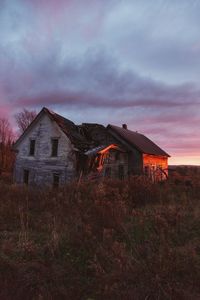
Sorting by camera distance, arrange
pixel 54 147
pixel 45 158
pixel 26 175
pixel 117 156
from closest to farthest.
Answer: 1. pixel 54 147
2. pixel 45 158
3. pixel 26 175
4. pixel 117 156

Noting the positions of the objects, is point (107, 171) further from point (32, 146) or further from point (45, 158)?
point (32, 146)

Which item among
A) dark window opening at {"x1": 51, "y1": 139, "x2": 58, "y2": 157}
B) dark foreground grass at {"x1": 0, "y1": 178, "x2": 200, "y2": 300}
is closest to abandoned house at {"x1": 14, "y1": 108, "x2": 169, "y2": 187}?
dark window opening at {"x1": 51, "y1": 139, "x2": 58, "y2": 157}

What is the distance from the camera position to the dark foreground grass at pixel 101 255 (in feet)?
12.6

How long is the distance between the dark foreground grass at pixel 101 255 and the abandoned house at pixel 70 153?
14610 mm

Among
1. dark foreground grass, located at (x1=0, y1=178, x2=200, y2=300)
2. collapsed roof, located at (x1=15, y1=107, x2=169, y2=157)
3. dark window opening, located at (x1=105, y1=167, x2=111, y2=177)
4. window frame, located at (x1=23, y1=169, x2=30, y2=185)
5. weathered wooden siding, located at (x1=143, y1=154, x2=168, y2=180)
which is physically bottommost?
dark foreground grass, located at (x1=0, y1=178, x2=200, y2=300)

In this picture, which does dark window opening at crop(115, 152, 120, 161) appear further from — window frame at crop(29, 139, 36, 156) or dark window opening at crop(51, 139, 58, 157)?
window frame at crop(29, 139, 36, 156)

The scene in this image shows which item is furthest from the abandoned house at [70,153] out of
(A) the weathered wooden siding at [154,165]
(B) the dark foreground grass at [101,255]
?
(B) the dark foreground grass at [101,255]

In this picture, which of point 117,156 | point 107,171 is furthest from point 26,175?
point 117,156

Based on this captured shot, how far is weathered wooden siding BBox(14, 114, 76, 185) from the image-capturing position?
22531 mm

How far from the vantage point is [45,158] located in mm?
23844

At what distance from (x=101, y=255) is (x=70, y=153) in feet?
59.3

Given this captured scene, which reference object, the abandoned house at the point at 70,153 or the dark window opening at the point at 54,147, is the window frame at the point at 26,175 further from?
the dark window opening at the point at 54,147

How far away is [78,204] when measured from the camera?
8141 millimetres

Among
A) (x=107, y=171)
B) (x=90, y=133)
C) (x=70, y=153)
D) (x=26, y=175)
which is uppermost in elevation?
(x=90, y=133)
